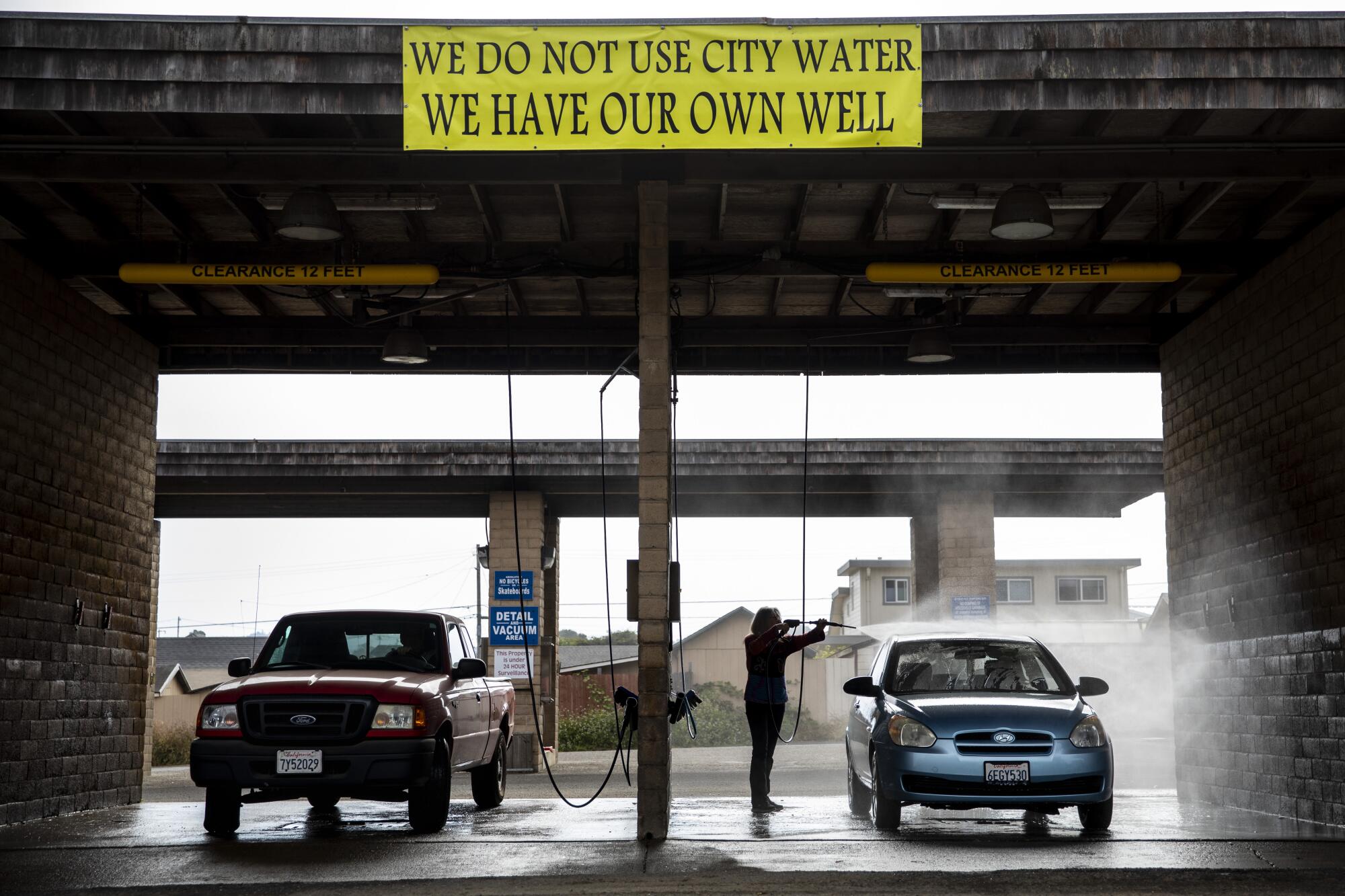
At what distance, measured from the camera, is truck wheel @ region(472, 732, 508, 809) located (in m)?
14.8

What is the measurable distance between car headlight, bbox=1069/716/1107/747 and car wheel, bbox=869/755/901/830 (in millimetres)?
1464

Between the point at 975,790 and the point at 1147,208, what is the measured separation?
584 cm

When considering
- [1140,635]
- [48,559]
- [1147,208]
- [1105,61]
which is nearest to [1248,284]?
[1147,208]

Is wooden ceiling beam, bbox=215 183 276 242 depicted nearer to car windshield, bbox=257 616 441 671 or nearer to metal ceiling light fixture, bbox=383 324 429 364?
metal ceiling light fixture, bbox=383 324 429 364

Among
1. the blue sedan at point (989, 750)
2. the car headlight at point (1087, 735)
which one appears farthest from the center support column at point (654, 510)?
the car headlight at point (1087, 735)

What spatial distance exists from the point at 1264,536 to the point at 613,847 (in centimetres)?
734

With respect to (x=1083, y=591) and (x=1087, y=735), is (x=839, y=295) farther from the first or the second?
(x=1083, y=591)

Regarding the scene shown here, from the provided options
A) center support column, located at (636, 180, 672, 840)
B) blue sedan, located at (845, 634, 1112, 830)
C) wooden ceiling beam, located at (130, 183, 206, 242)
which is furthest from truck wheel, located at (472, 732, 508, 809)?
wooden ceiling beam, located at (130, 183, 206, 242)

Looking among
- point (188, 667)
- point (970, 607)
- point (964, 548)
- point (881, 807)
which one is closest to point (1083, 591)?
point (964, 548)

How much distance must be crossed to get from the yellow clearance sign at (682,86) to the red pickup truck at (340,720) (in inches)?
171

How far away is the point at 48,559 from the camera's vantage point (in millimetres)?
14398

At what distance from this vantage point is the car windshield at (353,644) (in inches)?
508

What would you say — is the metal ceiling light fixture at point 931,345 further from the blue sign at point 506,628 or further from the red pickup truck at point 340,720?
the blue sign at point 506,628

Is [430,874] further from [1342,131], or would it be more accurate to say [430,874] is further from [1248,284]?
[1248,284]
